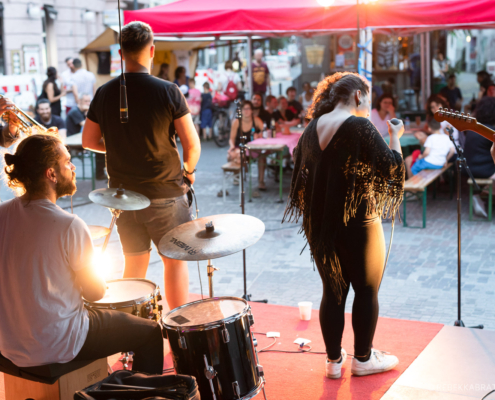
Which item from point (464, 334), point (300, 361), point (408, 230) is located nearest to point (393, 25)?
point (408, 230)

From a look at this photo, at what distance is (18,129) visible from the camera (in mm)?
3586

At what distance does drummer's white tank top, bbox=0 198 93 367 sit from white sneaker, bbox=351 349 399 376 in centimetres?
151

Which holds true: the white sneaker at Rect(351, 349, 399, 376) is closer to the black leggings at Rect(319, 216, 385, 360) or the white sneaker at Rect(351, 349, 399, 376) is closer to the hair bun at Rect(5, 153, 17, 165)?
the black leggings at Rect(319, 216, 385, 360)

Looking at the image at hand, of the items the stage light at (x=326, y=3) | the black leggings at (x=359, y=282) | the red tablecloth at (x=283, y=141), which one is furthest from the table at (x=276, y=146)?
the black leggings at (x=359, y=282)

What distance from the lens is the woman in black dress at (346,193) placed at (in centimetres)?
277

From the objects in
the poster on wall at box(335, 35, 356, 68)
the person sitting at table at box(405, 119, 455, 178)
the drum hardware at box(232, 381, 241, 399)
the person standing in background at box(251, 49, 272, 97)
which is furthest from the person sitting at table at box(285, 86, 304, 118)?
the drum hardware at box(232, 381, 241, 399)

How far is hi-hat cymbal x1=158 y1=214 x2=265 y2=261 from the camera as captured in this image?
2680mm

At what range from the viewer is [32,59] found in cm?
1612

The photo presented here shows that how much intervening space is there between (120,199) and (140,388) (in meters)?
1.07

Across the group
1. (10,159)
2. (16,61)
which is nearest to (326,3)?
(10,159)

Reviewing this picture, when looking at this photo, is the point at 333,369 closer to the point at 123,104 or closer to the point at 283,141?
the point at 123,104

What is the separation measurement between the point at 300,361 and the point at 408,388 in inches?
25.6

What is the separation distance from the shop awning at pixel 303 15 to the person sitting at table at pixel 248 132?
1712mm

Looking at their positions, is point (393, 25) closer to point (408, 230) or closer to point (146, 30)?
Result: point (408, 230)
